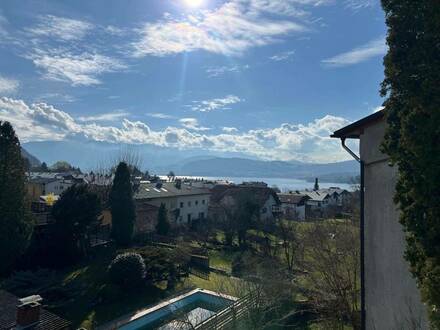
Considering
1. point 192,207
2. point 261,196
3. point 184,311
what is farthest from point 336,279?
point 192,207

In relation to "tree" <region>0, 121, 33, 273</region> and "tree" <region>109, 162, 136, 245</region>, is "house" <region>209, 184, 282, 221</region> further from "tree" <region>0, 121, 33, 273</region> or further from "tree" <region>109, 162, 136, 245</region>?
"tree" <region>0, 121, 33, 273</region>

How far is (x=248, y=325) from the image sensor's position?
1246cm

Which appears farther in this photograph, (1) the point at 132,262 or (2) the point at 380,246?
(1) the point at 132,262

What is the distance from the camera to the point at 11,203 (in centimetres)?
1867

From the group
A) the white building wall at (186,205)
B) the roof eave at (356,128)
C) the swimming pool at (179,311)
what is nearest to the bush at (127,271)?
the swimming pool at (179,311)

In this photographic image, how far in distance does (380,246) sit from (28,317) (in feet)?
34.9

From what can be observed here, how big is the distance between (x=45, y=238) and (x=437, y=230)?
23160 millimetres

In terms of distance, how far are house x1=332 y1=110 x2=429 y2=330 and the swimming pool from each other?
797 centimetres

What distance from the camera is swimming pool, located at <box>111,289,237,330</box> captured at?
1541 centimetres

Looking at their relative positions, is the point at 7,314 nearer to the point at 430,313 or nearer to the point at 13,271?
the point at 13,271

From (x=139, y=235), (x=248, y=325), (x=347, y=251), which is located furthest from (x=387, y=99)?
(x=139, y=235)

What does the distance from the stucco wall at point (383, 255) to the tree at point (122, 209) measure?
894 inches

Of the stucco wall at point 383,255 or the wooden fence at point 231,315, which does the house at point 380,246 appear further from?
the wooden fence at point 231,315

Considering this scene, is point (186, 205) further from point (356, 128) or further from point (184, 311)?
point (356, 128)
